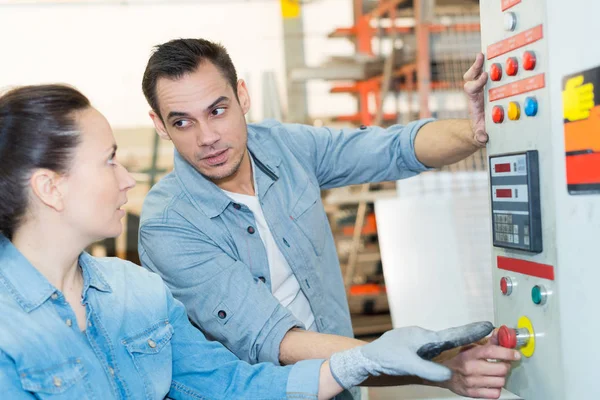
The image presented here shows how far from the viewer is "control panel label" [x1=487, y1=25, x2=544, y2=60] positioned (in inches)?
40.7

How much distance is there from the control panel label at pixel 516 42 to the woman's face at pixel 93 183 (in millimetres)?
729

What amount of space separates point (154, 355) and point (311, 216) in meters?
0.64

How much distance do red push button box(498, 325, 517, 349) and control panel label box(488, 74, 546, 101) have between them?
1.37 feet

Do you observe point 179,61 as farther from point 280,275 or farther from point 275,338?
point 275,338

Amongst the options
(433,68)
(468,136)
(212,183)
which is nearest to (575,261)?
(468,136)

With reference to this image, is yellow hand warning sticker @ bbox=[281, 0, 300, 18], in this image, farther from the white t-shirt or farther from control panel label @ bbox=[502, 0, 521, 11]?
control panel label @ bbox=[502, 0, 521, 11]

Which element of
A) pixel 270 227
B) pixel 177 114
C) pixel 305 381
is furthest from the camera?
pixel 270 227

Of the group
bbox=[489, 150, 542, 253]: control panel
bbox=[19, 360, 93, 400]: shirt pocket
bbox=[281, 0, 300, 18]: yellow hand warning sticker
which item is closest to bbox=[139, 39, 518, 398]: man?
bbox=[489, 150, 542, 253]: control panel

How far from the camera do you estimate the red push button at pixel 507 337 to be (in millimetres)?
1120

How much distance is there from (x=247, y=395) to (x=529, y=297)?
58 cm

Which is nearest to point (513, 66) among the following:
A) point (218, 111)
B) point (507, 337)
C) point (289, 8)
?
point (507, 337)

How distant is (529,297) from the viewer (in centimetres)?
111

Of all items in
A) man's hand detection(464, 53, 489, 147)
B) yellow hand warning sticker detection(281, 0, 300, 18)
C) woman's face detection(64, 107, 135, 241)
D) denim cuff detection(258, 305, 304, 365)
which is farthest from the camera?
yellow hand warning sticker detection(281, 0, 300, 18)

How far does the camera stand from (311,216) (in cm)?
174
